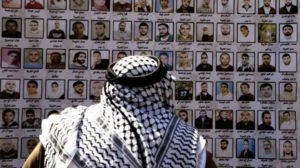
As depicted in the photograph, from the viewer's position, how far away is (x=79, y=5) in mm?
2318

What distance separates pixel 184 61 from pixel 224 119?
1.02 ft

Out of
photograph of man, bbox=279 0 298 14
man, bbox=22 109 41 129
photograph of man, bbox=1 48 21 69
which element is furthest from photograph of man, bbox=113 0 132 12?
photograph of man, bbox=279 0 298 14

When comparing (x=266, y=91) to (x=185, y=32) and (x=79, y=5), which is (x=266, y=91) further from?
(x=79, y=5)

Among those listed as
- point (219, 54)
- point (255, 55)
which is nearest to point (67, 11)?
point (219, 54)

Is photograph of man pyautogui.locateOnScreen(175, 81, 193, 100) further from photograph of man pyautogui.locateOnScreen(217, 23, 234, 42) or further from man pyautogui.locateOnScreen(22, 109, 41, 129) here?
man pyautogui.locateOnScreen(22, 109, 41, 129)

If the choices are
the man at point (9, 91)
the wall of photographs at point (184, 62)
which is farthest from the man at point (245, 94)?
the man at point (9, 91)

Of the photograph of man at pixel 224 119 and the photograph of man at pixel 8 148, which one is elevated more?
the photograph of man at pixel 224 119

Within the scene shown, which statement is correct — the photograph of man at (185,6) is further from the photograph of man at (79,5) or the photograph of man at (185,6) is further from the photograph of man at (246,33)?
the photograph of man at (79,5)

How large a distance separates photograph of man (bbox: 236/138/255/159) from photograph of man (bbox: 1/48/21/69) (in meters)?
1.02

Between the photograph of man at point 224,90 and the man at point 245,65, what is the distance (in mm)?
81

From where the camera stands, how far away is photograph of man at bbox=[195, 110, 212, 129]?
233cm

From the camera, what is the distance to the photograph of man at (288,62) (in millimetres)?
2357

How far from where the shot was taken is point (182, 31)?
2.35 metres

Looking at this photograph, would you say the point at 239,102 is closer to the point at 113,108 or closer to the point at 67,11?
the point at 67,11
